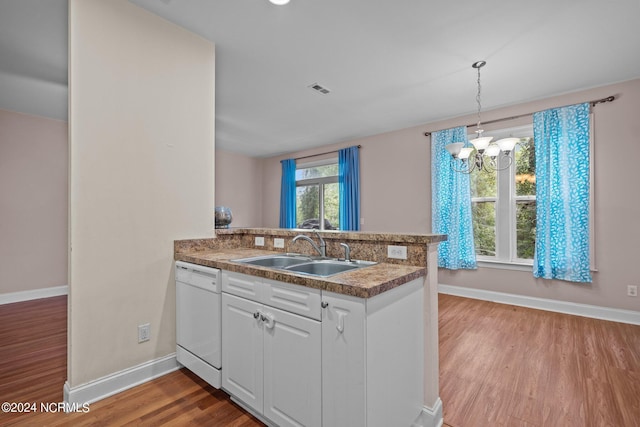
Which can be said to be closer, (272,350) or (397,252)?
(272,350)

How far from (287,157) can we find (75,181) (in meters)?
5.25

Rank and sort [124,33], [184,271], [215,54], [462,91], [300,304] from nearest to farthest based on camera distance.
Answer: [300,304] → [124,33] → [184,271] → [215,54] → [462,91]

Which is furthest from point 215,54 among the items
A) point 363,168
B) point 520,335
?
point 520,335

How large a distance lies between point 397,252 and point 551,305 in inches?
126

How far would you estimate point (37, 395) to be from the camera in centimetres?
184

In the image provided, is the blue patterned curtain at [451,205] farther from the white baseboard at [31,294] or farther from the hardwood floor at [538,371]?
Answer: the white baseboard at [31,294]

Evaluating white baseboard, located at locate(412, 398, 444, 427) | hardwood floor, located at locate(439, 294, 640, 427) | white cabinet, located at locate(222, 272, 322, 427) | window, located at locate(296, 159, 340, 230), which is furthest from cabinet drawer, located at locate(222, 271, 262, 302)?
window, located at locate(296, 159, 340, 230)

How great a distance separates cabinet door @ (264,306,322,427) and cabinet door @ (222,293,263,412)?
0.06 metres

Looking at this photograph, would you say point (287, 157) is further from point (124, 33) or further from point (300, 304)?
point (300, 304)

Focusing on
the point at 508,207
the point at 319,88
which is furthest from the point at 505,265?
the point at 319,88

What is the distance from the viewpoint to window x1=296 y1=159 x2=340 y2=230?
6188 millimetres

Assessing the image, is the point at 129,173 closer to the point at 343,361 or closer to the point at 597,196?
the point at 343,361

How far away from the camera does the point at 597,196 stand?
331 cm

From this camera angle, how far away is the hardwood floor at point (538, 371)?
1715mm
